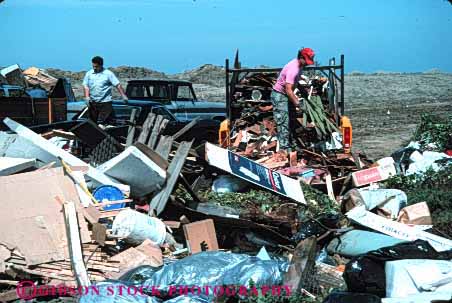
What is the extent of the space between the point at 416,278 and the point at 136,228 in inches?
111

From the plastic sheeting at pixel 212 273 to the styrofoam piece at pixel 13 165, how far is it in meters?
2.05

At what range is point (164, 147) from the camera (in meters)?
8.87

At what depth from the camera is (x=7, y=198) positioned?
6.92m

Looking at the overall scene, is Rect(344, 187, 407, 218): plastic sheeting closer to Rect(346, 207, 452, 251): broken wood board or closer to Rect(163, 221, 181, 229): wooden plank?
Rect(346, 207, 452, 251): broken wood board

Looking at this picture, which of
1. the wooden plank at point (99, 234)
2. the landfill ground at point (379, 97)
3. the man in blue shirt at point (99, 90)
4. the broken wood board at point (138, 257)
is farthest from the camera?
the landfill ground at point (379, 97)

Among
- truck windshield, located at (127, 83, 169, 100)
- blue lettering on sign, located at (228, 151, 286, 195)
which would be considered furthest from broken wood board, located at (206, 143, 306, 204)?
truck windshield, located at (127, 83, 169, 100)

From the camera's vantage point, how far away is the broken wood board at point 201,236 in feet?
24.0

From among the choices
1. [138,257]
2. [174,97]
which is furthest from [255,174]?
[174,97]

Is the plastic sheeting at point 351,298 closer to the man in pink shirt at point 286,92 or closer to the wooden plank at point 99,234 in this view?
the wooden plank at point 99,234

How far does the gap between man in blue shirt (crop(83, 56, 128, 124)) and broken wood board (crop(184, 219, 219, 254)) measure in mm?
6225

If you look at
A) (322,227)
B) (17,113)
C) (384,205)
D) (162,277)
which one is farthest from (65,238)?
(17,113)

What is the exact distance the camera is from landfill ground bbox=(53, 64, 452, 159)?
20469 millimetres

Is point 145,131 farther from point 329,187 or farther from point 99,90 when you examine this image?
point 99,90

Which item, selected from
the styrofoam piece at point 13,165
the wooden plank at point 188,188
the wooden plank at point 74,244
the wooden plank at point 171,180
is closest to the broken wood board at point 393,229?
the wooden plank at point 188,188
